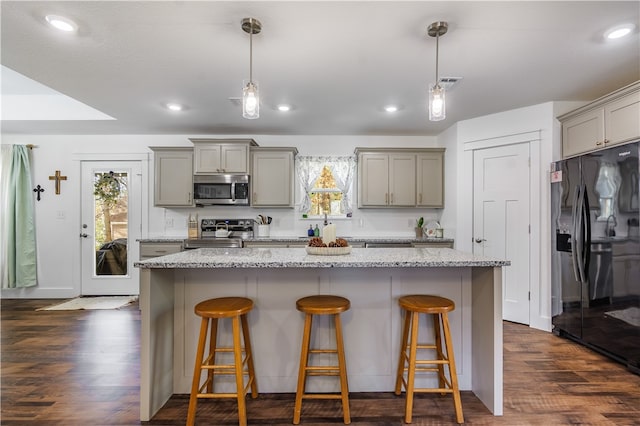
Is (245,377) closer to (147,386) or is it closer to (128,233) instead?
(147,386)

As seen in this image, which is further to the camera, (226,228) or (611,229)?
(226,228)

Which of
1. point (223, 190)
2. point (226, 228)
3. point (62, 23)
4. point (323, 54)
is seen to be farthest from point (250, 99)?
point (226, 228)

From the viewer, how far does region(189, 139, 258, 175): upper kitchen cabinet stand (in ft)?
13.9

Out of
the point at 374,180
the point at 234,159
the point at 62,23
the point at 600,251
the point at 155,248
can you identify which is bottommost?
the point at 155,248

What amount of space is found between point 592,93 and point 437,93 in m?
2.36

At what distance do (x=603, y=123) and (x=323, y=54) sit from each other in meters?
2.57

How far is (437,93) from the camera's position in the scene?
194 cm

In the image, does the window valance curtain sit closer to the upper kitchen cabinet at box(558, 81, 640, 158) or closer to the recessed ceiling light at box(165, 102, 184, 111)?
the recessed ceiling light at box(165, 102, 184, 111)

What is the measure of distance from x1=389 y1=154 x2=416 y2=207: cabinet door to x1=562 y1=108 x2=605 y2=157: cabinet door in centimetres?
170

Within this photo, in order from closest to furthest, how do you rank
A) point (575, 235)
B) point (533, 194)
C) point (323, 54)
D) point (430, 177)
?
point (323, 54), point (575, 235), point (533, 194), point (430, 177)

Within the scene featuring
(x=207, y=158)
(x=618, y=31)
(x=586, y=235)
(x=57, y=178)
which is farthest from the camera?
(x=57, y=178)

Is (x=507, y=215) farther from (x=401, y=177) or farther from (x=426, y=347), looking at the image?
(x=426, y=347)

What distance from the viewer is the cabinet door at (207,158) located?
4.25 m

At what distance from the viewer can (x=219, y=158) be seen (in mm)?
4262
